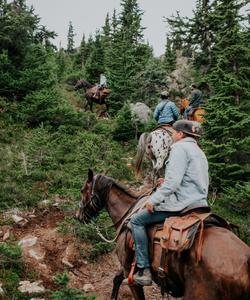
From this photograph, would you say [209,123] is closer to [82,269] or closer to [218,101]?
[218,101]

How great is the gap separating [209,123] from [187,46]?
39.1ft

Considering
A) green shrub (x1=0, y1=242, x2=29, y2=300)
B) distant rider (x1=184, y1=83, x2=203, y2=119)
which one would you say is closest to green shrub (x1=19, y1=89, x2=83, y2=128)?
distant rider (x1=184, y1=83, x2=203, y2=119)

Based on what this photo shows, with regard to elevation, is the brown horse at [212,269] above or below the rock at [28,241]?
above

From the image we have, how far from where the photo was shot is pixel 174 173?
5.43m

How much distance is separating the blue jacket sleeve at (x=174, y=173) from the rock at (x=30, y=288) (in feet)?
13.9

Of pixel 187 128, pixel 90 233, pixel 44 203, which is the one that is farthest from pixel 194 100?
pixel 187 128

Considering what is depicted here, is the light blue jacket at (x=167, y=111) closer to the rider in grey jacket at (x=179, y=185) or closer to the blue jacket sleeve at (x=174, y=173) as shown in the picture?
the rider in grey jacket at (x=179, y=185)

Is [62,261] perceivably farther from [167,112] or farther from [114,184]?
[167,112]

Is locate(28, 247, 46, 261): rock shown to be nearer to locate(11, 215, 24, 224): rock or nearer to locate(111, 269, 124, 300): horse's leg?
locate(11, 215, 24, 224): rock

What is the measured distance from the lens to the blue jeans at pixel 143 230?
5.94 metres

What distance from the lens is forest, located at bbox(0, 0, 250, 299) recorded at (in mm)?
12281

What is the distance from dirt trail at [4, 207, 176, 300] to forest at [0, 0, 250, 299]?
21 centimetres

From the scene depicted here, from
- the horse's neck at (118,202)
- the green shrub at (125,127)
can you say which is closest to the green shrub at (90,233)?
the horse's neck at (118,202)

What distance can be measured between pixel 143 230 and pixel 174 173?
3.80ft
